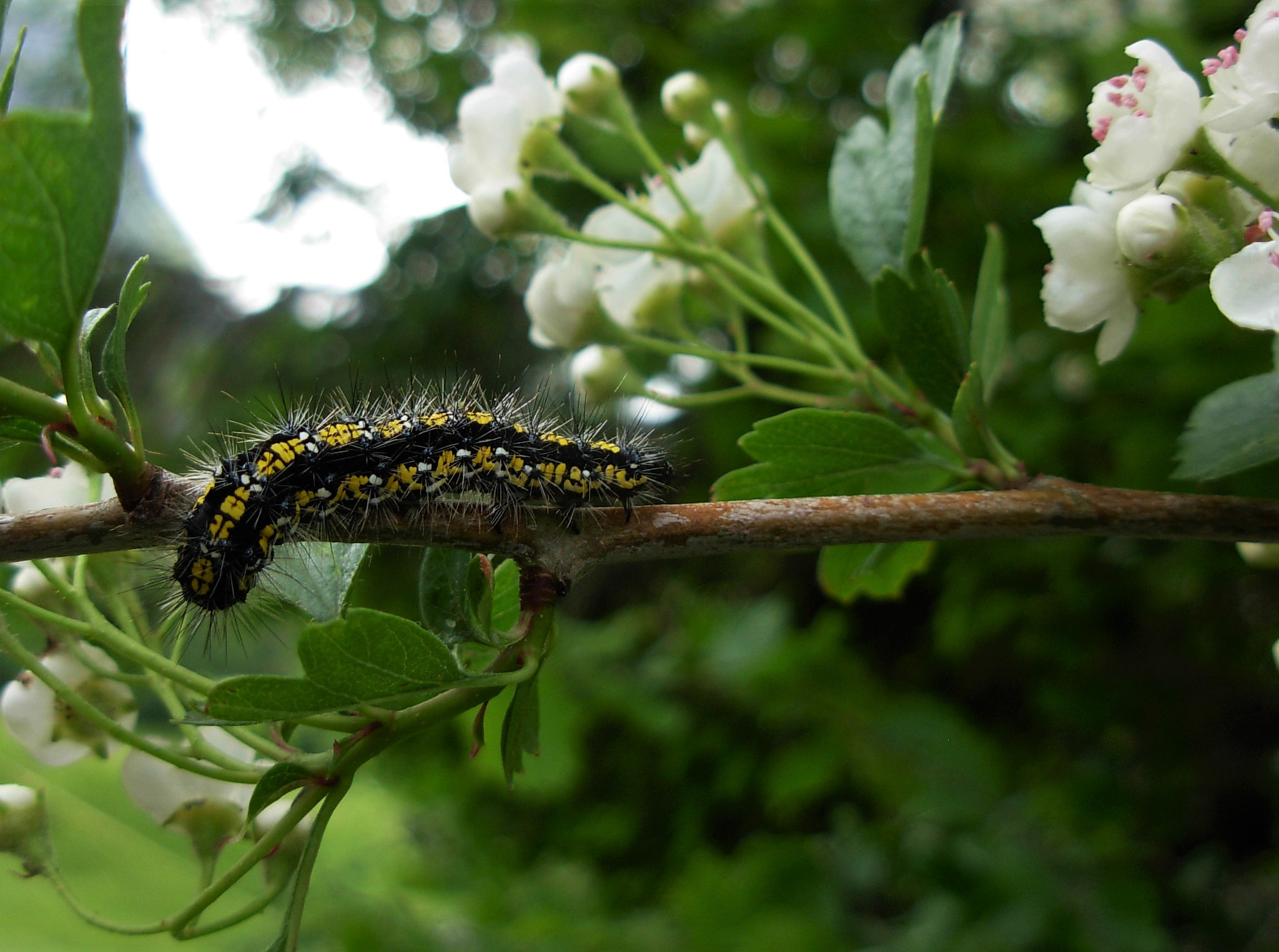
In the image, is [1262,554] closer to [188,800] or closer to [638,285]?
[638,285]

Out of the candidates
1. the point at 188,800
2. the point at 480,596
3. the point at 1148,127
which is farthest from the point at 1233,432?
the point at 188,800

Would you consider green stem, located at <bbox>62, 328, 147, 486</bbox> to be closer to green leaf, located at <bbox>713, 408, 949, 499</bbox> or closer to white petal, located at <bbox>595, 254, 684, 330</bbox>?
green leaf, located at <bbox>713, 408, 949, 499</bbox>

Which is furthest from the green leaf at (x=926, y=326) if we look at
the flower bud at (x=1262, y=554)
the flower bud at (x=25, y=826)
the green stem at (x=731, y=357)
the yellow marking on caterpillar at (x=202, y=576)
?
the flower bud at (x=25, y=826)

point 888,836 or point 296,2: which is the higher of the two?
point 296,2

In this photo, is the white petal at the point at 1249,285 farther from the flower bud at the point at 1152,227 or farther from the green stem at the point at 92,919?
the green stem at the point at 92,919

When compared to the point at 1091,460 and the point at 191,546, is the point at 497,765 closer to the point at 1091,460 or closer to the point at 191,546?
the point at 191,546

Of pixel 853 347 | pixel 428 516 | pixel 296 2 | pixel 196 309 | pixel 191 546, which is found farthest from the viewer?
pixel 196 309

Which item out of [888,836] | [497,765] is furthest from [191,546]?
[888,836]
